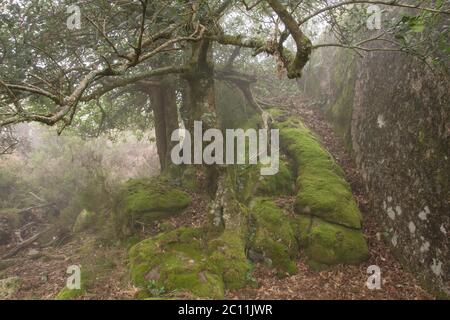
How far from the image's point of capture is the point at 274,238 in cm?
818

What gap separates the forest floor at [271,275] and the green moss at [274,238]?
9.5 inches

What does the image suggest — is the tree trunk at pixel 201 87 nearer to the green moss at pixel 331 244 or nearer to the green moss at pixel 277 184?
the green moss at pixel 277 184

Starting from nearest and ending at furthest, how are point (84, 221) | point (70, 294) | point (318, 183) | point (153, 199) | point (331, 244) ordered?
point (70, 294)
point (331, 244)
point (318, 183)
point (153, 199)
point (84, 221)

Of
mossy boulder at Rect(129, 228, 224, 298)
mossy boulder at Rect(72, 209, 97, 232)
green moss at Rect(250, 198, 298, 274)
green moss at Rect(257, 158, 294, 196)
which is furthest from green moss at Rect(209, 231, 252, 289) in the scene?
mossy boulder at Rect(72, 209, 97, 232)

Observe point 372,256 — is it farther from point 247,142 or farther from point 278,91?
point 278,91

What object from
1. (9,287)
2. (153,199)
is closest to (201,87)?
(153,199)

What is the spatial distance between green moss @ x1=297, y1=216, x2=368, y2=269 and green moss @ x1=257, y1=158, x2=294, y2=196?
65.7 inches

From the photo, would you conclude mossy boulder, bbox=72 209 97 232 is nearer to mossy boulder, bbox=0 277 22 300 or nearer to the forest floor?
the forest floor

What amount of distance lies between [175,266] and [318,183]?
4351 mm

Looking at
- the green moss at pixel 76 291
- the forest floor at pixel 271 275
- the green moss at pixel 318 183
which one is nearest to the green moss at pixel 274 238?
the forest floor at pixel 271 275

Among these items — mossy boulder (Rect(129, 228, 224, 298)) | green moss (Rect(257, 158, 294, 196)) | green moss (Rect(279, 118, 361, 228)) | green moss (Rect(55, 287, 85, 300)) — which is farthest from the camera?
green moss (Rect(257, 158, 294, 196))

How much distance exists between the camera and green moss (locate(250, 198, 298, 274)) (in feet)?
25.4

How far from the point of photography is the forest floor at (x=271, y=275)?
6898mm

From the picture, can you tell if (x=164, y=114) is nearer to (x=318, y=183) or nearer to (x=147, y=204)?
(x=147, y=204)
